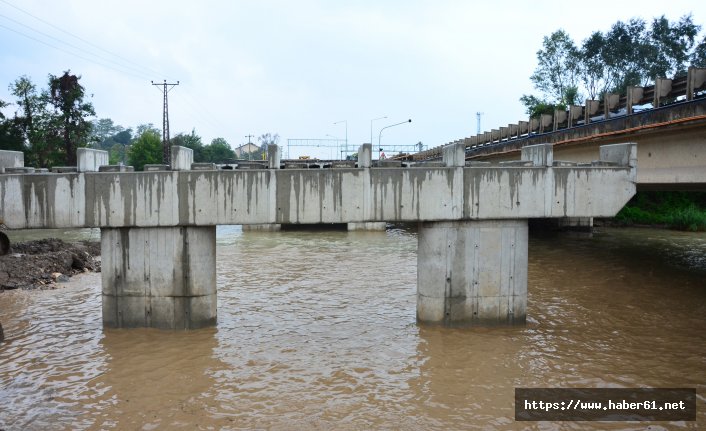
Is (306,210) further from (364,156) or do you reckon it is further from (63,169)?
(63,169)

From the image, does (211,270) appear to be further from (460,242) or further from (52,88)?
(52,88)

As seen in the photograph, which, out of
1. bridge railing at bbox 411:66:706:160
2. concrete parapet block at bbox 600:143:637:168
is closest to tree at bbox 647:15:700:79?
bridge railing at bbox 411:66:706:160

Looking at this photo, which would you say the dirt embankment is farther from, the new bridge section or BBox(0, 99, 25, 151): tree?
BBox(0, 99, 25, 151): tree

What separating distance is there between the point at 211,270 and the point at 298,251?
632 inches

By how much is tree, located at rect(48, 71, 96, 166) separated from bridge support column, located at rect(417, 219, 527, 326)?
47249 millimetres

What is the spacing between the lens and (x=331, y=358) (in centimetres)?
1155

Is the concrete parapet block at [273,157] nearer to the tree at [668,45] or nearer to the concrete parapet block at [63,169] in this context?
the concrete parapet block at [63,169]

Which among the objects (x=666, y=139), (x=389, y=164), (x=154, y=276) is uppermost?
(x=666, y=139)

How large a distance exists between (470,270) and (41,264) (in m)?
16.3

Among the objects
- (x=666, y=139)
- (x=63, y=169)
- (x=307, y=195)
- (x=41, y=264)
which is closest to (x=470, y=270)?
(x=307, y=195)

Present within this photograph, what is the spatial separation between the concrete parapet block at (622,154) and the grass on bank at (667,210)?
2894cm

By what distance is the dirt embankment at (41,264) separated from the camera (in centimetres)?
1847

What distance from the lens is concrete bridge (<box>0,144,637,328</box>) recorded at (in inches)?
476

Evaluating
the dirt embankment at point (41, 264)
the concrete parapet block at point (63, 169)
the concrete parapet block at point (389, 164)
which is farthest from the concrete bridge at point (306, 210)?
the dirt embankment at point (41, 264)
